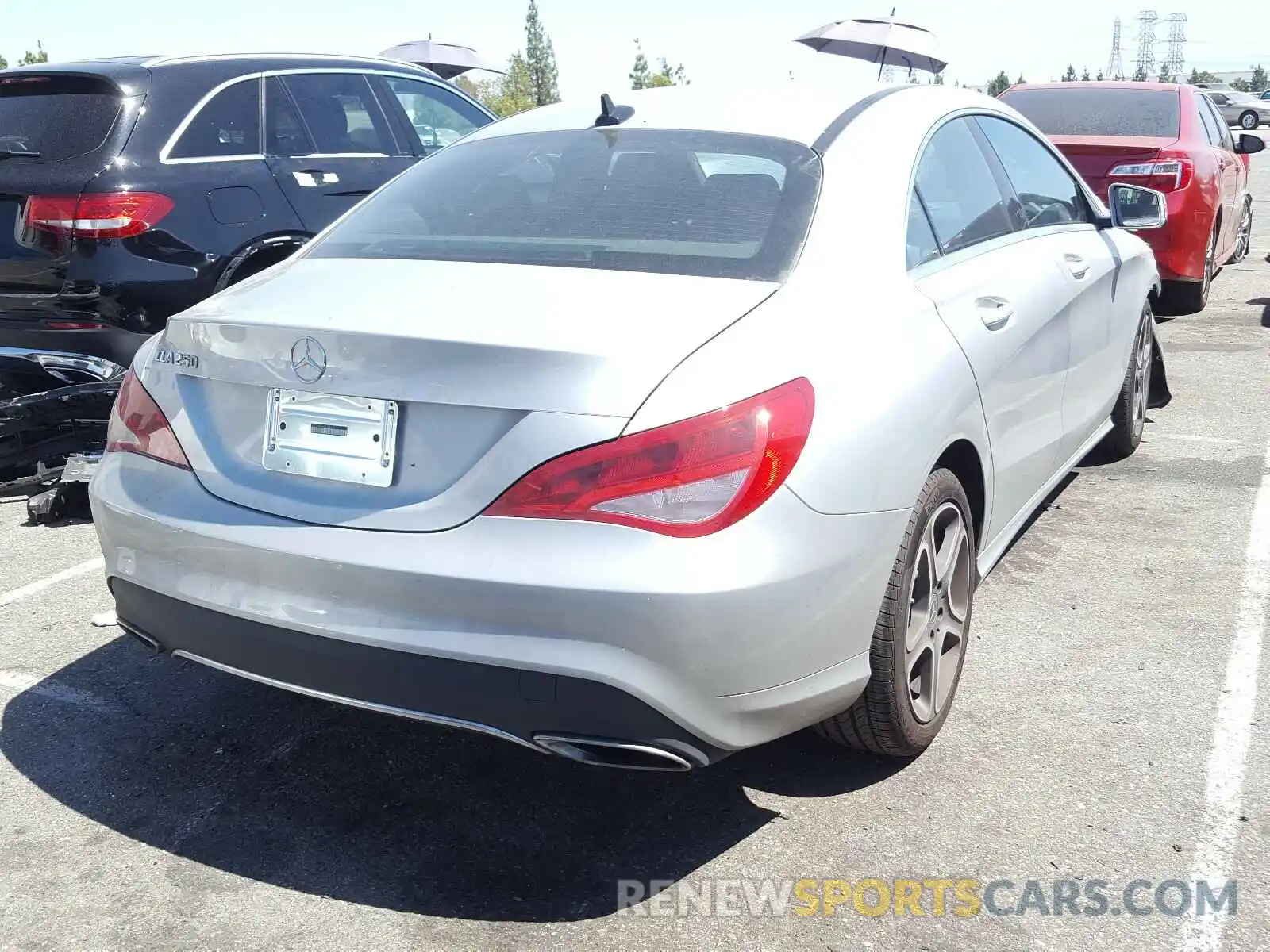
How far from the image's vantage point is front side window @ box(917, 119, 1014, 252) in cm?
318

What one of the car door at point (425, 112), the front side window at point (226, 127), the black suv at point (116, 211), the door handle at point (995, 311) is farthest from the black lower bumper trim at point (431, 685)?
the car door at point (425, 112)

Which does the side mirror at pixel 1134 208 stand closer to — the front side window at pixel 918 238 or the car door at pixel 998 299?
the car door at pixel 998 299

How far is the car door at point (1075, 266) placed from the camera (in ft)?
12.8

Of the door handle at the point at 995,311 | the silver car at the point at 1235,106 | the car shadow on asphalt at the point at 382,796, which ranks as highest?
the door handle at the point at 995,311

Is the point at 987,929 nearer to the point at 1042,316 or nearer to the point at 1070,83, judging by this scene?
the point at 1042,316

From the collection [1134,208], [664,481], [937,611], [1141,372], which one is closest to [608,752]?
[664,481]

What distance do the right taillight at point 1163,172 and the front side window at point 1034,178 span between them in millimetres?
3578

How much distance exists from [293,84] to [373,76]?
1.95 ft

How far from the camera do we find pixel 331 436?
2391 mm

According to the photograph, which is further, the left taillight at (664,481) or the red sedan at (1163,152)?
the red sedan at (1163,152)

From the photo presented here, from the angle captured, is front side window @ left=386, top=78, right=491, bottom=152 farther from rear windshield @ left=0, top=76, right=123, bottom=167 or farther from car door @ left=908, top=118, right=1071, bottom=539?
car door @ left=908, top=118, right=1071, bottom=539

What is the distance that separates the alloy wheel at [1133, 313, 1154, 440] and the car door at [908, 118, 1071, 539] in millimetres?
1470

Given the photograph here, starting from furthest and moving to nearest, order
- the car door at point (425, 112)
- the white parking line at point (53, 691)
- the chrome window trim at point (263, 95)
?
the car door at point (425, 112)
the chrome window trim at point (263, 95)
the white parking line at point (53, 691)

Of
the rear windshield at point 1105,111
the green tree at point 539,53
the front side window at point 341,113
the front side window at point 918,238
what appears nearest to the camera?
the front side window at point 918,238
